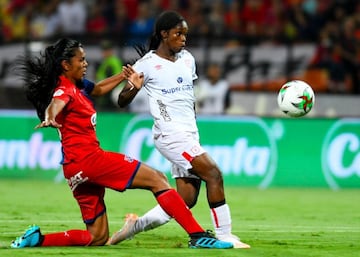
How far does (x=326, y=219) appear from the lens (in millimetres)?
12250

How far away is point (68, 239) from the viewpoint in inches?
351

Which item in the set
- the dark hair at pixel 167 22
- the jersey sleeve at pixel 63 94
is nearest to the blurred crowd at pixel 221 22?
the dark hair at pixel 167 22

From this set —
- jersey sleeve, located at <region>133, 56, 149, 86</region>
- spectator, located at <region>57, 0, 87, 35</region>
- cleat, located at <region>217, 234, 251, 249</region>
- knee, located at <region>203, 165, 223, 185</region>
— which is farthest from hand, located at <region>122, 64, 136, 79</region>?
spectator, located at <region>57, 0, 87, 35</region>

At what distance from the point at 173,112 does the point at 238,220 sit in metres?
3.02

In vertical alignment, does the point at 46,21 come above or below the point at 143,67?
above

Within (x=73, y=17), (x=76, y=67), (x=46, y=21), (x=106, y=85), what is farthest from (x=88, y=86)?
(x=46, y=21)

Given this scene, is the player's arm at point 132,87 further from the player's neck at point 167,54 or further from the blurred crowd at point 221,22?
the blurred crowd at point 221,22

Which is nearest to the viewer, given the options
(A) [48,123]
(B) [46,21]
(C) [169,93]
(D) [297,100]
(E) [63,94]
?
(A) [48,123]

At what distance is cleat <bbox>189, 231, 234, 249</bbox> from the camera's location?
344 inches

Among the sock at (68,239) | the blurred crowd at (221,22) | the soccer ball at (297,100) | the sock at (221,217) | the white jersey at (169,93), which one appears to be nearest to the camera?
the sock at (68,239)

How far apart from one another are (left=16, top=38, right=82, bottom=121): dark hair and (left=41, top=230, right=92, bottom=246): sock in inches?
42.6

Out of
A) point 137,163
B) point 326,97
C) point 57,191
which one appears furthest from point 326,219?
point 326,97

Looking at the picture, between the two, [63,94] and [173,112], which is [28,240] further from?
[173,112]

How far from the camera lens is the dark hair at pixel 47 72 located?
895 centimetres
